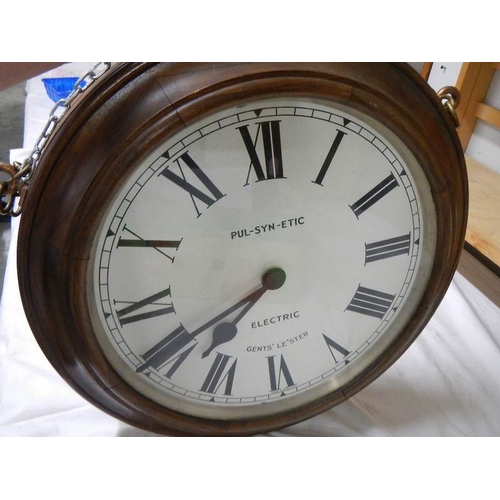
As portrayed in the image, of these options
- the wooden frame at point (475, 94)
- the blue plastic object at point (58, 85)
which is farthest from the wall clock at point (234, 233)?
the blue plastic object at point (58, 85)

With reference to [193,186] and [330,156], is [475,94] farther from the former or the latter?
[193,186]

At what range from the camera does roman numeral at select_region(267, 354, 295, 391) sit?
0.68 metres

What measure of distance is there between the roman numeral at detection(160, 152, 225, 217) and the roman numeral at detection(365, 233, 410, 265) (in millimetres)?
200

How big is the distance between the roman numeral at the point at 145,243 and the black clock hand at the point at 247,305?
0.11m

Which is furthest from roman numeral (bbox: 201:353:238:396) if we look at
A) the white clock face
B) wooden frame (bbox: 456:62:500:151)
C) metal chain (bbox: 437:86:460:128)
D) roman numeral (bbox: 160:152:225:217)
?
wooden frame (bbox: 456:62:500:151)

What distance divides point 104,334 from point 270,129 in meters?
0.28

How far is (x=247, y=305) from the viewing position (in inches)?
24.5

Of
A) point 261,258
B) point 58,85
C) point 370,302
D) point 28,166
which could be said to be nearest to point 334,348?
point 370,302

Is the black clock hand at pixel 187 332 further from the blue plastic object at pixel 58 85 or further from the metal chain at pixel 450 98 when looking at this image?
the blue plastic object at pixel 58 85

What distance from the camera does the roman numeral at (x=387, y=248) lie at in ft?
2.04

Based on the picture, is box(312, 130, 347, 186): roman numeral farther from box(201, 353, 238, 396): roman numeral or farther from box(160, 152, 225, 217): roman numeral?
box(201, 353, 238, 396): roman numeral

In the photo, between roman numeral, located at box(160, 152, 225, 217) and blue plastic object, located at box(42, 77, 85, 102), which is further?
blue plastic object, located at box(42, 77, 85, 102)

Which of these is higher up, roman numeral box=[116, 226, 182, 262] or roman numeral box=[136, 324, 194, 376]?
roman numeral box=[116, 226, 182, 262]

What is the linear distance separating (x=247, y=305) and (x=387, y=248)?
18 cm
